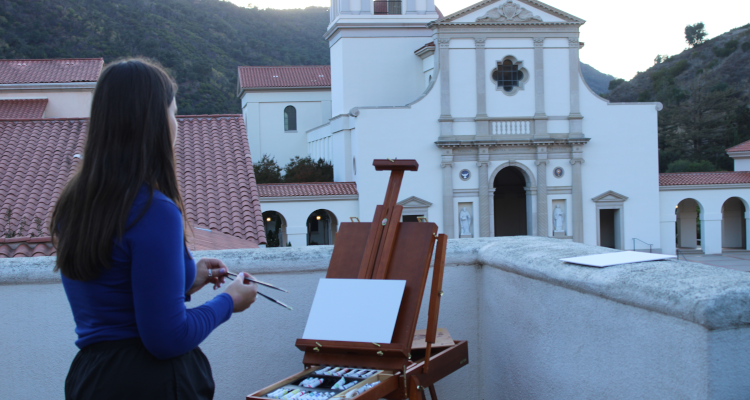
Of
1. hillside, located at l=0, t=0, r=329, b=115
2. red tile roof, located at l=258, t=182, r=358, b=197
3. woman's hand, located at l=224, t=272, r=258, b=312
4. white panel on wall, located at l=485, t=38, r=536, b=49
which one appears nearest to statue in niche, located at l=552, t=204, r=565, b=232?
white panel on wall, located at l=485, t=38, r=536, b=49

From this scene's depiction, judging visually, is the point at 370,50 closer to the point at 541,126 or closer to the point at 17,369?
the point at 541,126

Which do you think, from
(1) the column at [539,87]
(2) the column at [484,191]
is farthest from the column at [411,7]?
(2) the column at [484,191]

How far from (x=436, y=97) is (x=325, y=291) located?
26.5 m

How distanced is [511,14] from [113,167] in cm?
2916

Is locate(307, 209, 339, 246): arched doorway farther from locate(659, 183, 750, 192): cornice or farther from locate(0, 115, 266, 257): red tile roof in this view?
locate(0, 115, 266, 257): red tile roof

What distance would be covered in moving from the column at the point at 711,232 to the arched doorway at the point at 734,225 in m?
3.64

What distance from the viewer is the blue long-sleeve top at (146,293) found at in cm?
141

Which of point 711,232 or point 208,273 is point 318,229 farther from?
point 208,273

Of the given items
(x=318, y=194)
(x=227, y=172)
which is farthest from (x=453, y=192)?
(x=227, y=172)

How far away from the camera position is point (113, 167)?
1.48 metres

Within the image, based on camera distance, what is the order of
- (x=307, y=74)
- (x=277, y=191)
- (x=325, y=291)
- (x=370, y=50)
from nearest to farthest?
(x=325, y=291) < (x=277, y=191) < (x=370, y=50) < (x=307, y=74)

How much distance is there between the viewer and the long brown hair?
144cm

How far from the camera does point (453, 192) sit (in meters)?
28.4

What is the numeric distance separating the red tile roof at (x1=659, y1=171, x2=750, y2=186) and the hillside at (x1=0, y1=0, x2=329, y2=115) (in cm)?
3325
